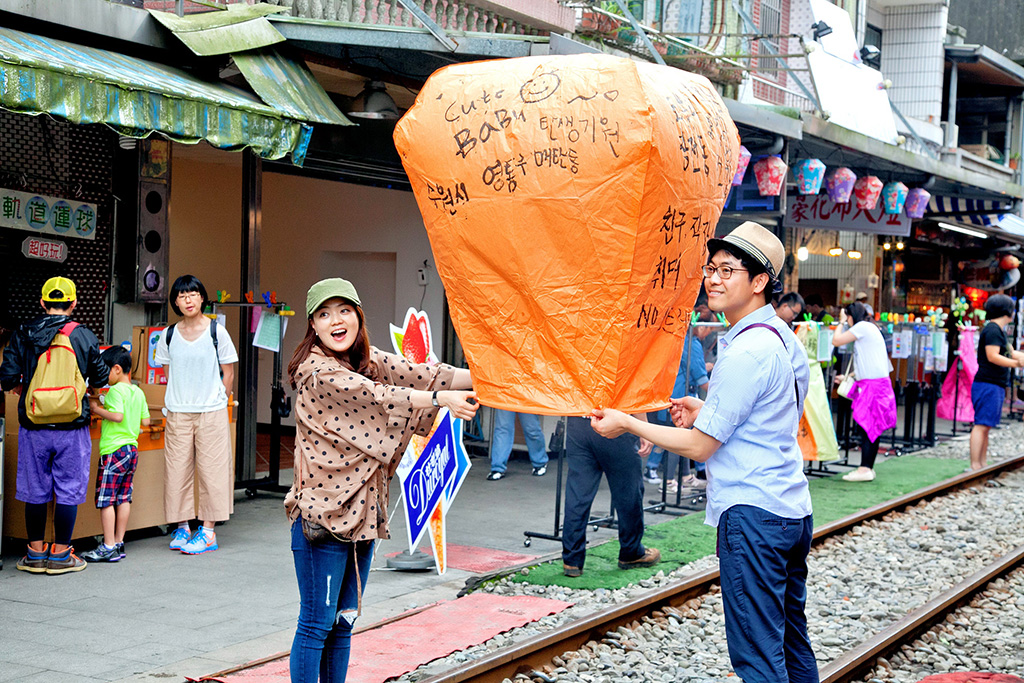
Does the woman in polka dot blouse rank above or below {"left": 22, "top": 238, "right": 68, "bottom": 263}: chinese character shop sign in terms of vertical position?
below

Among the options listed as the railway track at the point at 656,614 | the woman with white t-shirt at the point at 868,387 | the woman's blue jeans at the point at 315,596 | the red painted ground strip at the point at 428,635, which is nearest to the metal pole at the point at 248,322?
the red painted ground strip at the point at 428,635

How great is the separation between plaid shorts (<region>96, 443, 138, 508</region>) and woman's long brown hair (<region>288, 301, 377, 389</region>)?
3.84m

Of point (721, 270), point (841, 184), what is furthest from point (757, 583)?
point (841, 184)

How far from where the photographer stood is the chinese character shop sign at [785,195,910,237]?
Answer: 16969 mm

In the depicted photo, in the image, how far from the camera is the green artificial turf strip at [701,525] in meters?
7.45

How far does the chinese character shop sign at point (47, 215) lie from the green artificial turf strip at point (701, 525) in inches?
171

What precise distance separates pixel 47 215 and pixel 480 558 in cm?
417

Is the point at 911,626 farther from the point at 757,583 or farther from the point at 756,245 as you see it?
the point at 756,245

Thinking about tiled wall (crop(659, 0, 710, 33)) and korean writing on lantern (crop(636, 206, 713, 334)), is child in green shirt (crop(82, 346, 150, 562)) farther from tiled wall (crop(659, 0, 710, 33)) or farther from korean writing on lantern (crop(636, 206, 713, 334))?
tiled wall (crop(659, 0, 710, 33))

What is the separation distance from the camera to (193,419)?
7.93 metres

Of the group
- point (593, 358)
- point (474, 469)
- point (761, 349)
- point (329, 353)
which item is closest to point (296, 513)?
point (329, 353)

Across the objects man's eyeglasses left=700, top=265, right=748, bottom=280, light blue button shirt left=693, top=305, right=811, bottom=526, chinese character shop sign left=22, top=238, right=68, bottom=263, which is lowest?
light blue button shirt left=693, top=305, right=811, bottom=526

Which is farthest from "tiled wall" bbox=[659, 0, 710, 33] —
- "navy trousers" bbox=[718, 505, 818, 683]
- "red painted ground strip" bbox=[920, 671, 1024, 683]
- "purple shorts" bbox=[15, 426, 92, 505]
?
"navy trousers" bbox=[718, 505, 818, 683]

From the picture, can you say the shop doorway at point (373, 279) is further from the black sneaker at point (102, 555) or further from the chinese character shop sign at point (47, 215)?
the black sneaker at point (102, 555)
